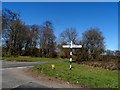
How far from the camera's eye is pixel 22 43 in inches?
2805

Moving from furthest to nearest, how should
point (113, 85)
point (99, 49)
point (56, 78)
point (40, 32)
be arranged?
1. point (40, 32)
2. point (99, 49)
3. point (56, 78)
4. point (113, 85)

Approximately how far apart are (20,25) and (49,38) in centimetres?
1464

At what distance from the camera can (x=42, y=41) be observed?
75625 millimetres

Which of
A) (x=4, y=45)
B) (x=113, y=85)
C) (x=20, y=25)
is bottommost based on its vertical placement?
(x=113, y=85)

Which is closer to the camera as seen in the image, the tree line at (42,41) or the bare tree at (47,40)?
the tree line at (42,41)

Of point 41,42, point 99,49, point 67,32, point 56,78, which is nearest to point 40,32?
point 41,42

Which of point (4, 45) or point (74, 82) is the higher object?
point (4, 45)

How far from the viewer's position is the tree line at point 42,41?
59350 millimetres

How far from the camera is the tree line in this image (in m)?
59.3

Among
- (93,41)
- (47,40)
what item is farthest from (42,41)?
(93,41)

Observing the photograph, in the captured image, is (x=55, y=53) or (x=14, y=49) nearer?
(x=14, y=49)

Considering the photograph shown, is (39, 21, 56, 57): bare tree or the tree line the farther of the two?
(39, 21, 56, 57): bare tree

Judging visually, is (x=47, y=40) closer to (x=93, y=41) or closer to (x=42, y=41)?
(x=42, y=41)

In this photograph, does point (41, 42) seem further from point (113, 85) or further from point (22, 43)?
point (113, 85)
